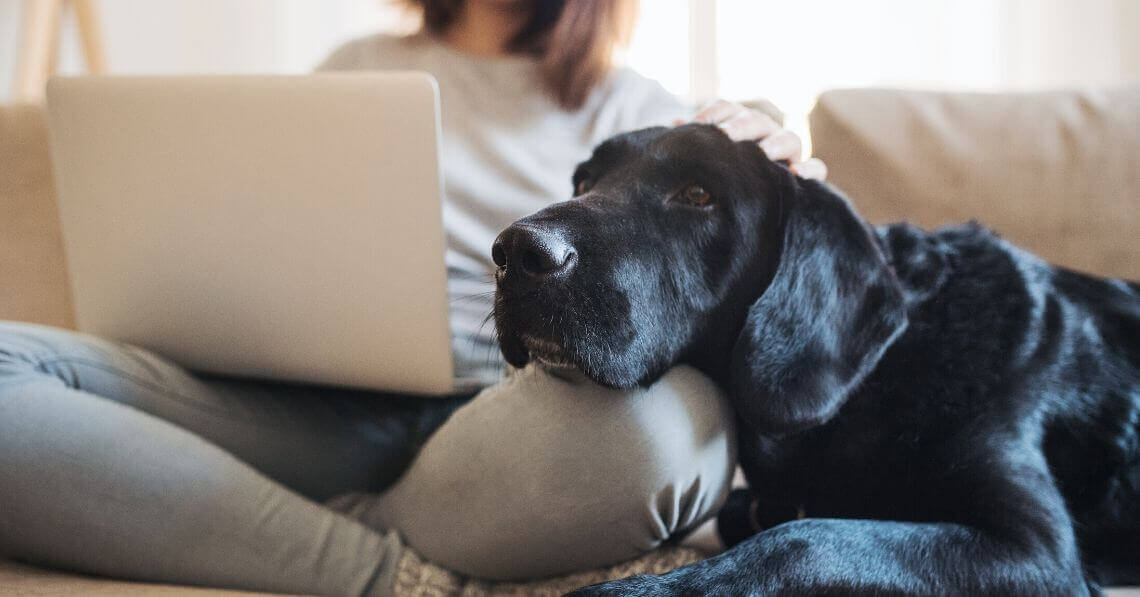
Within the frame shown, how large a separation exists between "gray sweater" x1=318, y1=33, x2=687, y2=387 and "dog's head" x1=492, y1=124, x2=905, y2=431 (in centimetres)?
39

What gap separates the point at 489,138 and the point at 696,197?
23.0 inches

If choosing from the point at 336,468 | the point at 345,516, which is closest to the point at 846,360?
the point at 345,516

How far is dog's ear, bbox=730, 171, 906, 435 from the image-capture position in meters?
0.91

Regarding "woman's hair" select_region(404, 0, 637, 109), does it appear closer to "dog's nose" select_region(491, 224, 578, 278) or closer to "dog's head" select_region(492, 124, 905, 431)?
"dog's head" select_region(492, 124, 905, 431)

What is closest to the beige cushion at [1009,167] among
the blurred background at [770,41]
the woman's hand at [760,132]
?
the woman's hand at [760,132]

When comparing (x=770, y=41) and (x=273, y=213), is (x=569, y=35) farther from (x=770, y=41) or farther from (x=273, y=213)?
(x=770, y=41)

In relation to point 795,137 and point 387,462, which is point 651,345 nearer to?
point 795,137

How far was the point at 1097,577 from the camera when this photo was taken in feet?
3.32

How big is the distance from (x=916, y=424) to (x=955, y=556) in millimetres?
164

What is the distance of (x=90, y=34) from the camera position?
2.54 m

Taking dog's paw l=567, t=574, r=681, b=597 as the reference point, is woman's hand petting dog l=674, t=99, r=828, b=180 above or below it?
above

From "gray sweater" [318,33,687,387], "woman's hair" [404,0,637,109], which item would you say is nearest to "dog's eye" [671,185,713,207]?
"gray sweater" [318,33,687,387]

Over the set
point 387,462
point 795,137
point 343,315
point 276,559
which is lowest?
point 387,462

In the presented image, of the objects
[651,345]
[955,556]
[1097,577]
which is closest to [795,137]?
[651,345]
